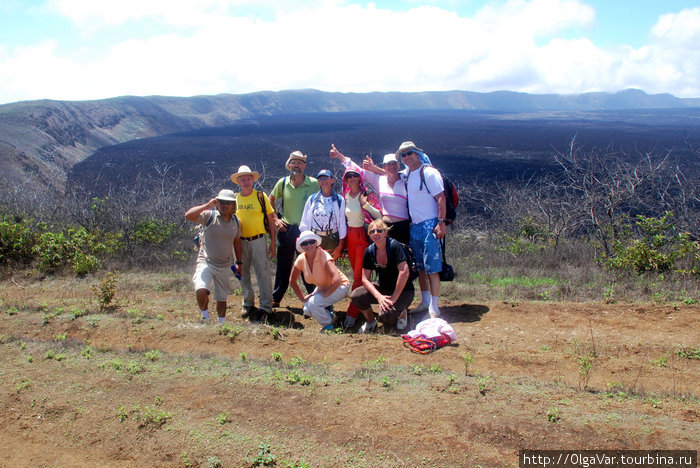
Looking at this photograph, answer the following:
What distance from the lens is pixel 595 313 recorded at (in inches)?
237

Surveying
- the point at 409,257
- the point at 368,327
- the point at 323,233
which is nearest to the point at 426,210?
the point at 409,257

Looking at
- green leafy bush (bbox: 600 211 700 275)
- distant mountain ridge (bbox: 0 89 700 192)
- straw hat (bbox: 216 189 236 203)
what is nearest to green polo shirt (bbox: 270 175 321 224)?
straw hat (bbox: 216 189 236 203)

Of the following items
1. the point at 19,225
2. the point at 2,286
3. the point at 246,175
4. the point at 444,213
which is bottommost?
the point at 2,286

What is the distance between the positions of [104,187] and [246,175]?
25.3 m

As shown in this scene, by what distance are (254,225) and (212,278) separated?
Result: 77cm

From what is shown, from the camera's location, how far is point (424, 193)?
5.69m

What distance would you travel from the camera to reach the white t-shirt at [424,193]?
564 cm

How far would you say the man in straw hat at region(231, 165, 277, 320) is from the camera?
5930 millimetres

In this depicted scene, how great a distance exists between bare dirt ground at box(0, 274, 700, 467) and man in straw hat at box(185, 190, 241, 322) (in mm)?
421

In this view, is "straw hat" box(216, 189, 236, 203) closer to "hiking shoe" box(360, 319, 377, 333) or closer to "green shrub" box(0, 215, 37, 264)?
"hiking shoe" box(360, 319, 377, 333)

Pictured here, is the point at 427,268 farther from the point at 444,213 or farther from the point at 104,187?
the point at 104,187

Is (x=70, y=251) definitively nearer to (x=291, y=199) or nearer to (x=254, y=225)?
(x=254, y=225)

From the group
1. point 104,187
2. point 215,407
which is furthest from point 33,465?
point 104,187

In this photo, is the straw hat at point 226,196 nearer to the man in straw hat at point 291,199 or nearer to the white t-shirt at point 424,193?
the man in straw hat at point 291,199
